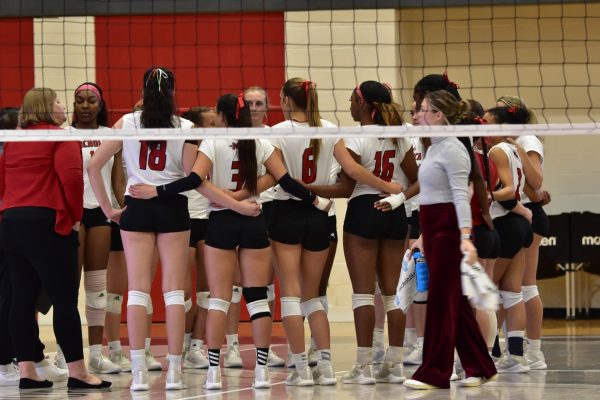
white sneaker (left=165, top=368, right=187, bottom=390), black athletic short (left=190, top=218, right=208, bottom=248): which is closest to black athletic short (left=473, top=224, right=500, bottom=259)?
white sneaker (left=165, top=368, right=187, bottom=390)

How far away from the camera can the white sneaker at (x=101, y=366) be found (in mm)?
7867

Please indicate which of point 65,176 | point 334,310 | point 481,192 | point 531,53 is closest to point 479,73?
point 531,53

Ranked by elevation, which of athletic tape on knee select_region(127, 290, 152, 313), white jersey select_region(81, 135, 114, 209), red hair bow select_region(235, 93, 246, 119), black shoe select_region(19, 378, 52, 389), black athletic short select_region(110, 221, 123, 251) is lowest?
black shoe select_region(19, 378, 52, 389)

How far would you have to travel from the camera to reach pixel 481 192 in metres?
6.87

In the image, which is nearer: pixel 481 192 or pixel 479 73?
pixel 481 192

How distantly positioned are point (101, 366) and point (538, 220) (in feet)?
11.1

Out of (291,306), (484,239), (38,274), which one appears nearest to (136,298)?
(38,274)

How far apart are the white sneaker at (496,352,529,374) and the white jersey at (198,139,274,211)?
224 centimetres

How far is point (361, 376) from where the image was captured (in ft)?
23.5

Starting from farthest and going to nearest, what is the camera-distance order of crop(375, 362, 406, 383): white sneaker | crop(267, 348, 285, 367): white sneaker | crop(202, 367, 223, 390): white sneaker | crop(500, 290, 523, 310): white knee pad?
crop(267, 348, 285, 367): white sneaker, crop(500, 290, 523, 310): white knee pad, crop(375, 362, 406, 383): white sneaker, crop(202, 367, 223, 390): white sneaker

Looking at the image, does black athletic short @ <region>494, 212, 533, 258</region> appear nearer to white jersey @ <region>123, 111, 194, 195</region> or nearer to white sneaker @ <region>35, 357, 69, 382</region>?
white jersey @ <region>123, 111, 194, 195</region>

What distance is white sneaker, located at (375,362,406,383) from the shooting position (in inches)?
286

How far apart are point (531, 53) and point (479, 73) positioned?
2.07 feet

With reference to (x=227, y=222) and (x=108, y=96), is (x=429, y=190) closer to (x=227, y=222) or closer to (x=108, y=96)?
(x=227, y=222)
